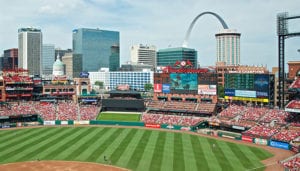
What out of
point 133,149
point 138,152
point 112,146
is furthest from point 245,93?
point 112,146

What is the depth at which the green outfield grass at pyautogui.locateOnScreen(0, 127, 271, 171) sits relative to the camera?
5606cm

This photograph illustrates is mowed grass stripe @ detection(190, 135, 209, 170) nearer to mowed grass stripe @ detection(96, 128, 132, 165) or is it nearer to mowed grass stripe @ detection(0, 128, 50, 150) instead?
mowed grass stripe @ detection(96, 128, 132, 165)

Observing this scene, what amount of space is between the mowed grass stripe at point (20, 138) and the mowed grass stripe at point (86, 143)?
1360 cm

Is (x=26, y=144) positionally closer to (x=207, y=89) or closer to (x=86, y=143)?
(x=86, y=143)

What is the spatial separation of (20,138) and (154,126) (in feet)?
115

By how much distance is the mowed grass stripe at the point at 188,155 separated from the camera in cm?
5440

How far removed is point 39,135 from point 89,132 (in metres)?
12.0

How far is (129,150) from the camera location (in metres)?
64.9

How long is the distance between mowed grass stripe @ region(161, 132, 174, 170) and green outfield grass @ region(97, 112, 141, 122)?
20.0m

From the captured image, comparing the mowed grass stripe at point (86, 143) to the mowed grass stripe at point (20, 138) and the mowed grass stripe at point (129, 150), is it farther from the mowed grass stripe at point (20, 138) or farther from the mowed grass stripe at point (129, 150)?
the mowed grass stripe at point (20, 138)

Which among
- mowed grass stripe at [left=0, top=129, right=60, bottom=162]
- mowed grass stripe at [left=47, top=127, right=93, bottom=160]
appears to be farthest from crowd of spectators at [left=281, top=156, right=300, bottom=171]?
mowed grass stripe at [left=0, top=129, right=60, bottom=162]

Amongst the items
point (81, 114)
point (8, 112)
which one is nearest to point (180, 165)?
point (81, 114)

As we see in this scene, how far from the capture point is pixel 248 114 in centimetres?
8606

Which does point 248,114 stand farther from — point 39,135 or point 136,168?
point 39,135
